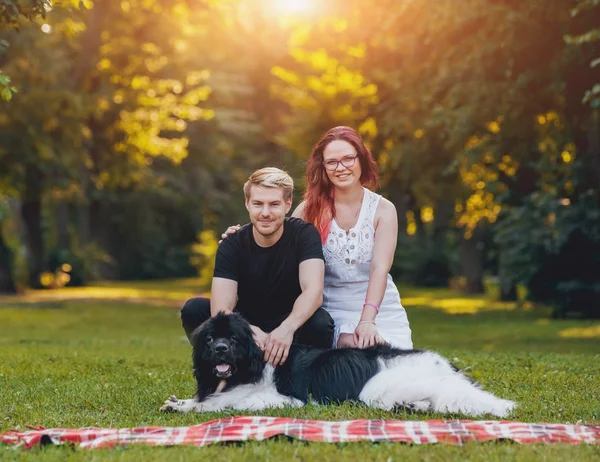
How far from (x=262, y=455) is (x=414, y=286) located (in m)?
35.6

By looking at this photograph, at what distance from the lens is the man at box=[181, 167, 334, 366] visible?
655 cm

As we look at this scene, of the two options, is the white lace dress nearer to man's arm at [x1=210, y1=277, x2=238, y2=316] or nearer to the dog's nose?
man's arm at [x1=210, y1=277, x2=238, y2=316]

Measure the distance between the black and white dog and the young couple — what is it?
19 cm

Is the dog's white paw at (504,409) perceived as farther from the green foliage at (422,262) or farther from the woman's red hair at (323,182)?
the green foliage at (422,262)

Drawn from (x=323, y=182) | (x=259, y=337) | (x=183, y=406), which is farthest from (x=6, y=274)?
(x=259, y=337)

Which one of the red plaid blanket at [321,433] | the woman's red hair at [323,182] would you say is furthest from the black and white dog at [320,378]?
the woman's red hair at [323,182]

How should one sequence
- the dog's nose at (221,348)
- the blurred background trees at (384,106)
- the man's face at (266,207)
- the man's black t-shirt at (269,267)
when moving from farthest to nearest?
the blurred background trees at (384,106), the man's black t-shirt at (269,267), the man's face at (266,207), the dog's nose at (221,348)

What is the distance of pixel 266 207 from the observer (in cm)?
654

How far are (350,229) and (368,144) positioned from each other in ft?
48.5

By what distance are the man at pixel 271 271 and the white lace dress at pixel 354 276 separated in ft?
1.43

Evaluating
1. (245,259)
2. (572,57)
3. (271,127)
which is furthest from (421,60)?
(271,127)

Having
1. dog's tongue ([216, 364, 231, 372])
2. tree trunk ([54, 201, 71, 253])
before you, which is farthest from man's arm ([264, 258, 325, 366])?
tree trunk ([54, 201, 71, 253])

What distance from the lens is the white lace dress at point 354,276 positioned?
23.5 ft

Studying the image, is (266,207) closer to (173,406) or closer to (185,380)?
(173,406)
